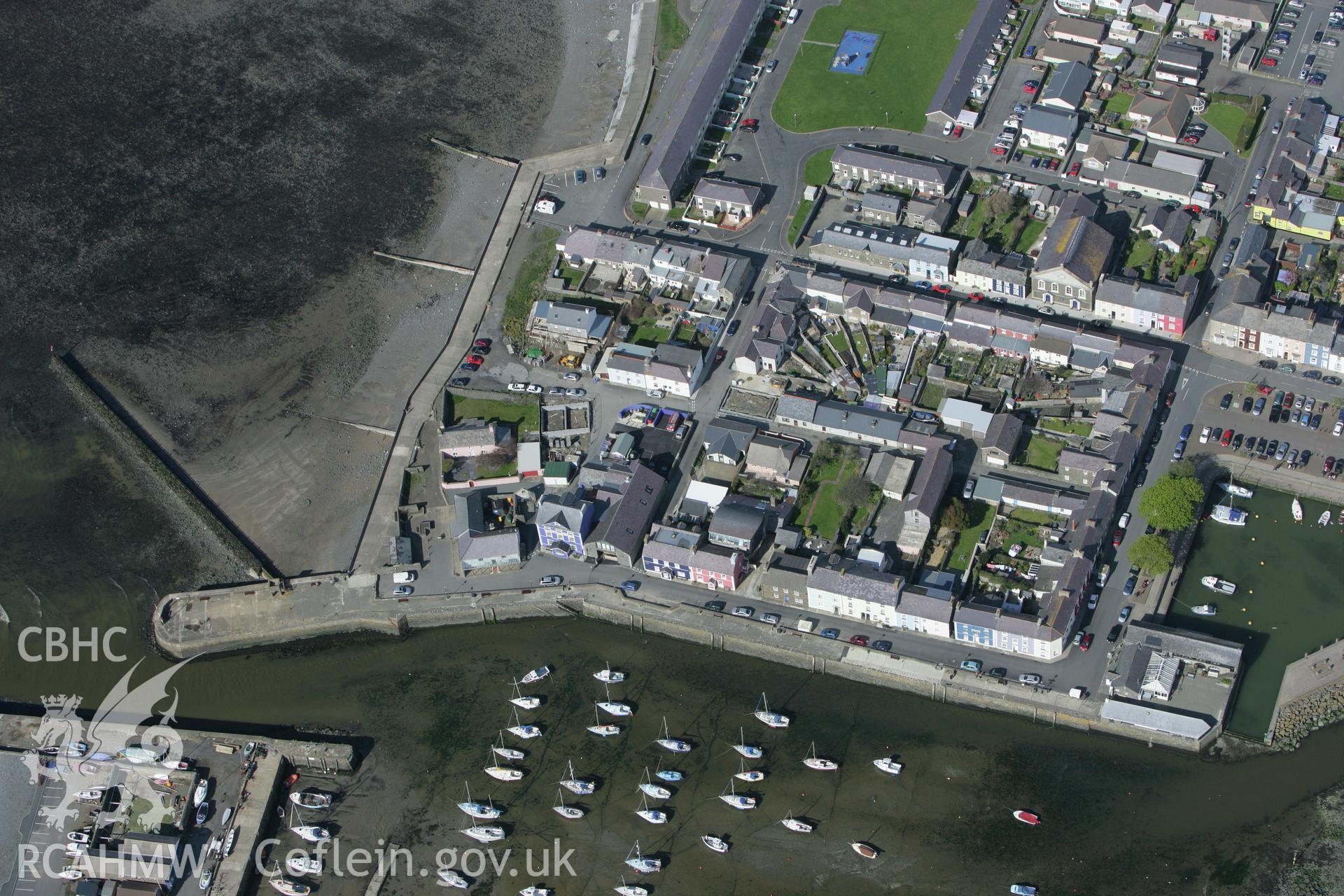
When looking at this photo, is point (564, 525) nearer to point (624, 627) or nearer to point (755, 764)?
point (624, 627)

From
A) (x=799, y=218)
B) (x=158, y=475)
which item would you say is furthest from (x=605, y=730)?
(x=799, y=218)

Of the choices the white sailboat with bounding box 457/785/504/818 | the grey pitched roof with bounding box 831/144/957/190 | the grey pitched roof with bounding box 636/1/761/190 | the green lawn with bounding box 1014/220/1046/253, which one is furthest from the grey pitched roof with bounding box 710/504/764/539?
the grey pitched roof with bounding box 831/144/957/190

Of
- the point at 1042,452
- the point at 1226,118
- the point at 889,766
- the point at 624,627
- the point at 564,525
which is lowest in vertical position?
the point at 889,766

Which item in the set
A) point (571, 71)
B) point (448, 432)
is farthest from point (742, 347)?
point (571, 71)

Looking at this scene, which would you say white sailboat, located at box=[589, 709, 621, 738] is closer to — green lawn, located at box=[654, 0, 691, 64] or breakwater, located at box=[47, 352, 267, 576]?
breakwater, located at box=[47, 352, 267, 576]

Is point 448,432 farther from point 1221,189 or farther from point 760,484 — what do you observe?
point 1221,189

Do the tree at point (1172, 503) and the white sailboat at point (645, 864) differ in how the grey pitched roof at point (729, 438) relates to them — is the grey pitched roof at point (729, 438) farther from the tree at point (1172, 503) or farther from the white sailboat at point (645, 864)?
the white sailboat at point (645, 864)
